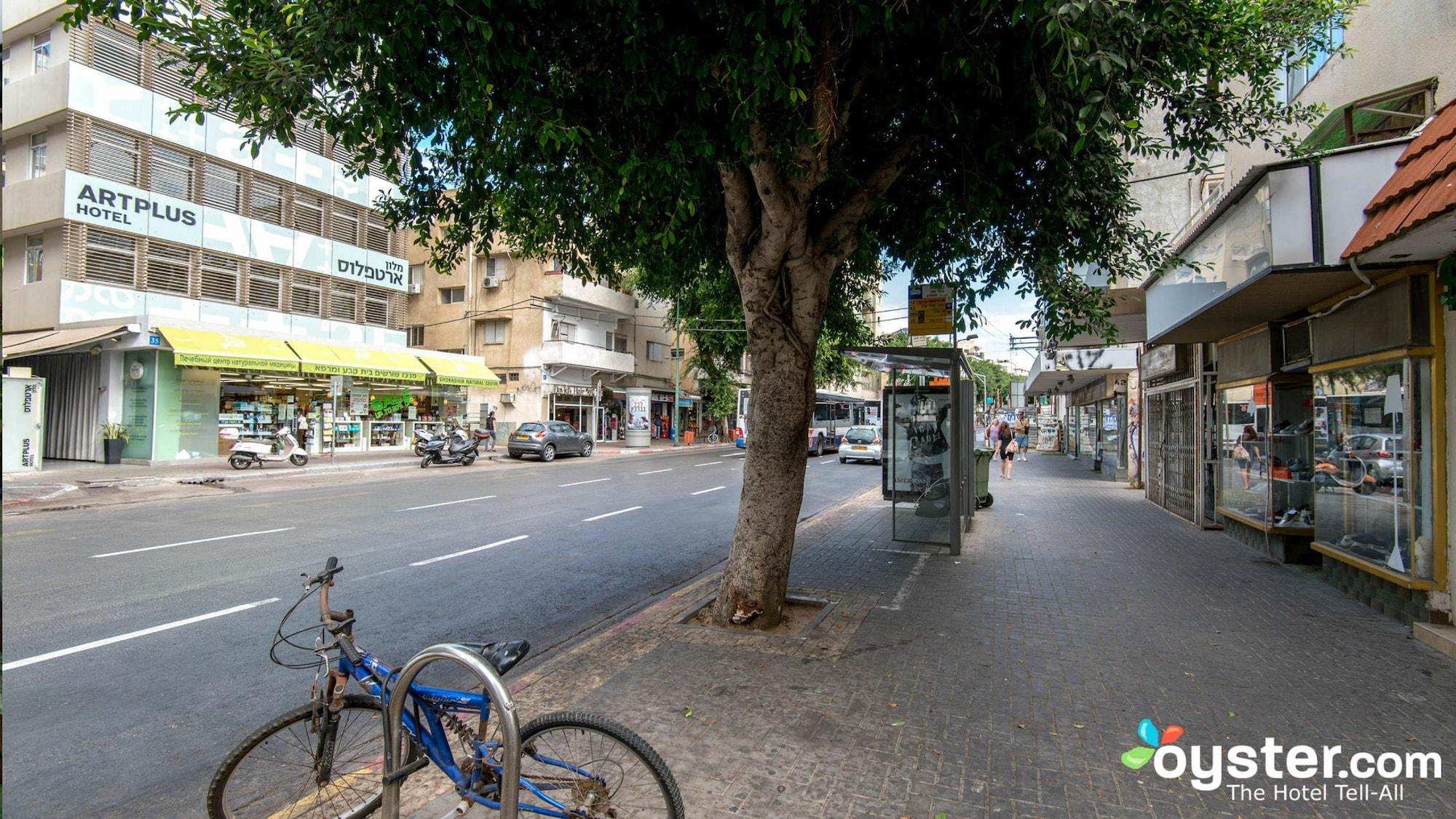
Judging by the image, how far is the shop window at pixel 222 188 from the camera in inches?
891

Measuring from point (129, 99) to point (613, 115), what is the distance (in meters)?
21.3

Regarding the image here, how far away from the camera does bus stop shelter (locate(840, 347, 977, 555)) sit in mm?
9625

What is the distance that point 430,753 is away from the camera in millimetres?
3348

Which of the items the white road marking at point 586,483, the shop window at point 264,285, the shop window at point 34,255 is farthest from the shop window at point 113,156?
the white road marking at point 586,483

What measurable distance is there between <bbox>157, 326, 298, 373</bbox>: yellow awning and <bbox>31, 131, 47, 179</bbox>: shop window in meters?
5.71

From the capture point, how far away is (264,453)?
20328mm

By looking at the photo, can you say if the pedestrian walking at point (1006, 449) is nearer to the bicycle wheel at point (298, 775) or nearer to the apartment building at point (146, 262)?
the apartment building at point (146, 262)

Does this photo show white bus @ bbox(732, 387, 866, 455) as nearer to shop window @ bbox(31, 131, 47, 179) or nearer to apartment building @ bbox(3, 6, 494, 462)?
apartment building @ bbox(3, 6, 494, 462)

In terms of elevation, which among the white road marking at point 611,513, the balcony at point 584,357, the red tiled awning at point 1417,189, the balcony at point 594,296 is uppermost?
the balcony at point 594,296

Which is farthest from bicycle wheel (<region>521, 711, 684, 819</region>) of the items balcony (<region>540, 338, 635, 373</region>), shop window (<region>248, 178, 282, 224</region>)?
balcony (<region>540, 338, 635, 373</region>)

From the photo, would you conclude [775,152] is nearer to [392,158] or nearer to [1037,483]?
[392,158]

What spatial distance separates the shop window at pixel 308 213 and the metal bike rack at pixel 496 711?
26.3m

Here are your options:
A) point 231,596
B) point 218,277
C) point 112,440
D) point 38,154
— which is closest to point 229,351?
point 112,440

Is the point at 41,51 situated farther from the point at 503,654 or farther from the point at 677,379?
the point at 503,654
